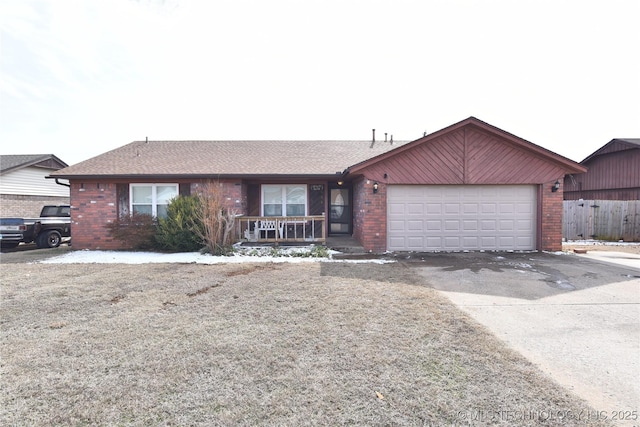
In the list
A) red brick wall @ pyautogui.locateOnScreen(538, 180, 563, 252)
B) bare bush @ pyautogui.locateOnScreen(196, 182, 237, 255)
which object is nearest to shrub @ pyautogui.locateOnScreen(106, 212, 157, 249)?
bare bush @ pyautogui.locateOnScreen(196, 182, 237, 255)

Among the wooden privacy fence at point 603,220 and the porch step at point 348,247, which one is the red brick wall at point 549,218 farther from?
the porch step at point 348,247

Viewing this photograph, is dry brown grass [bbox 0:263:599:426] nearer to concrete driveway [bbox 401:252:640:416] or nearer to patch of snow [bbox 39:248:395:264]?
concrete driveway [bbox 401:252:640:416]

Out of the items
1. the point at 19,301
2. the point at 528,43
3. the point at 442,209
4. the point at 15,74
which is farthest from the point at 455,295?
the point at 15,74

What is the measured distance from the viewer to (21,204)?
1758cm

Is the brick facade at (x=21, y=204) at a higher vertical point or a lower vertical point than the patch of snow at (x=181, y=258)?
higher

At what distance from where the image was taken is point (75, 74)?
952 centimetres

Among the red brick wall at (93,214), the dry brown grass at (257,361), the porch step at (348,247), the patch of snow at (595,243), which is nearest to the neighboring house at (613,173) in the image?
the patch of snow at (595,243)

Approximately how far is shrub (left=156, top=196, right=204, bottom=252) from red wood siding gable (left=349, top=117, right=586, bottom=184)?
16.6 ft

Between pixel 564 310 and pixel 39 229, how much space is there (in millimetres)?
15746

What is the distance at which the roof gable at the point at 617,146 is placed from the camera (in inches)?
638

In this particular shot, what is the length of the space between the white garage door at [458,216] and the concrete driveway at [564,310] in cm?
130

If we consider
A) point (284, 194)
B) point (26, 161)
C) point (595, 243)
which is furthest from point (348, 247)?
point (26, 161)

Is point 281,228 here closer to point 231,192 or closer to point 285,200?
point 285,200

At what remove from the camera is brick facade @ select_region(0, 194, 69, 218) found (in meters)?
16.8
